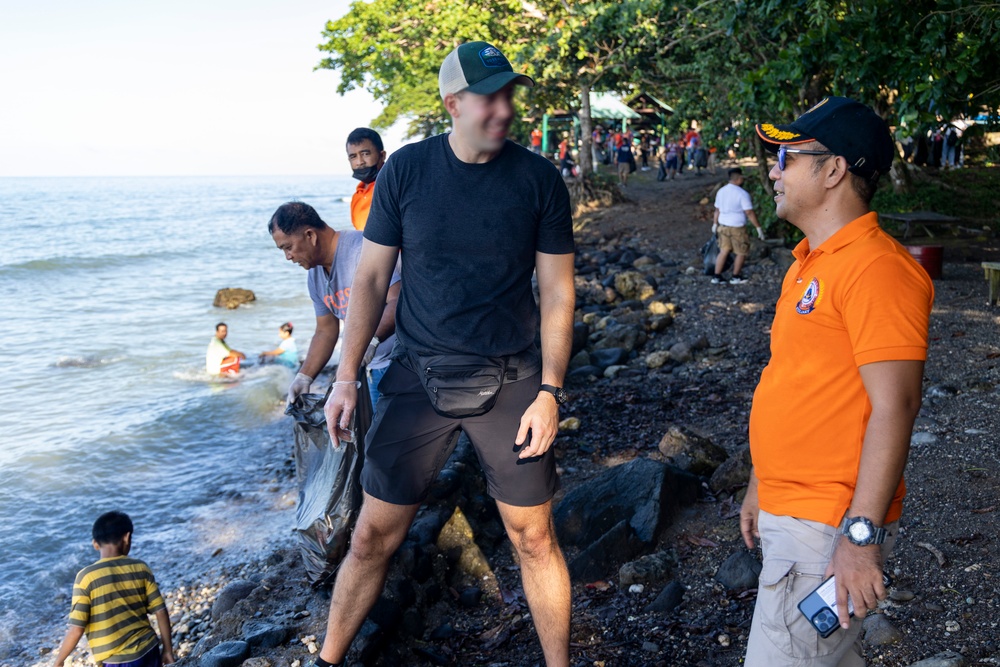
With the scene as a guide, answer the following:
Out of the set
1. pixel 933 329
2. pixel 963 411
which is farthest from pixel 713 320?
pixel 963 411

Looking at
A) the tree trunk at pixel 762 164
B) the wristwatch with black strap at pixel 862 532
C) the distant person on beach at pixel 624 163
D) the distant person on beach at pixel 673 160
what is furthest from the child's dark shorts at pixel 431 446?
the distant person on beach at pixel 673 160

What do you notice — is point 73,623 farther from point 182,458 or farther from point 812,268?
point 182,458

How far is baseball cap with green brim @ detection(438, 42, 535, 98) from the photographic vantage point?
2701 mm

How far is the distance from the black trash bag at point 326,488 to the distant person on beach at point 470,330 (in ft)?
2.68

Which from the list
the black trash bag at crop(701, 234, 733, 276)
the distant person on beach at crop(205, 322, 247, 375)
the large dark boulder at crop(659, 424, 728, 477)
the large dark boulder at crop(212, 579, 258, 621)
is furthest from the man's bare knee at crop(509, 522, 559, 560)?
the distant person on beach at crop(205, 322, 247, 375)

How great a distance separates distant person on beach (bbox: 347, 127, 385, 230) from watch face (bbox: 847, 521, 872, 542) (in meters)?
4.02

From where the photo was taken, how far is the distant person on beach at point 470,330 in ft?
9.21

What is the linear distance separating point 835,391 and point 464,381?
1246 millimetres

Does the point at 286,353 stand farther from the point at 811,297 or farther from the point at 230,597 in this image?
the point at 811,297

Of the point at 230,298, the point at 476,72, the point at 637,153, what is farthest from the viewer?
the point at 637,153

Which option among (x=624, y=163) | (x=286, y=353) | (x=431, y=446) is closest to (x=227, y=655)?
(x=431, y=446)

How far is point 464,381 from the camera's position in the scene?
9.33ft

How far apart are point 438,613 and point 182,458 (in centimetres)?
563

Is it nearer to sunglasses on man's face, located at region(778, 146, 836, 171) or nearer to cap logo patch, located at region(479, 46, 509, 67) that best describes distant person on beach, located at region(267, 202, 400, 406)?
cap logo patch, located at region(479, 46, 509, 67)
